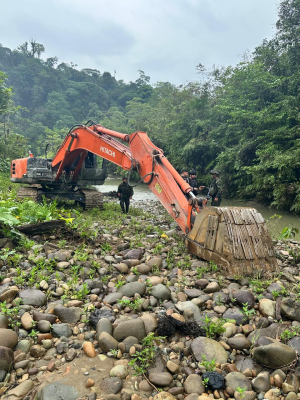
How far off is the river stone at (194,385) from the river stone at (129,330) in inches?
23.2

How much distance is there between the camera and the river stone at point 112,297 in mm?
3081

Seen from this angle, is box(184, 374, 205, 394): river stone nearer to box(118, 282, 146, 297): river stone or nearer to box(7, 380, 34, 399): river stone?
box(7, 380, 34, 399): river stone

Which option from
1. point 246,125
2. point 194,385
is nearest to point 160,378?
point 194,385

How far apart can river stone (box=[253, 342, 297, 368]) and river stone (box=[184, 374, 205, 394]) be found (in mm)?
547

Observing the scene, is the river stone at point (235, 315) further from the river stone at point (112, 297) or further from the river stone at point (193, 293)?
the river stone at point (112, 297)

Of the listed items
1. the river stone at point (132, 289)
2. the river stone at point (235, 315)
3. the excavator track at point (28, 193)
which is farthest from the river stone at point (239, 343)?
the excavator track at point (28, 193)

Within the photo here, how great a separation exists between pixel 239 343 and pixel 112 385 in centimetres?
114

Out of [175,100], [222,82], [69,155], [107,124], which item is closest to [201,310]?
[69,155]

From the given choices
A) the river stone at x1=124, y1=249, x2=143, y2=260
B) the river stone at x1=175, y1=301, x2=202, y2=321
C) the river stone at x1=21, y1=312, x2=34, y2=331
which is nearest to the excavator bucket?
the river stone at x1=175, y1=301, x2=202, y2=321

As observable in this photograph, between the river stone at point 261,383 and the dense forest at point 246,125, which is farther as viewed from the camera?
the dense forest at point 246,125

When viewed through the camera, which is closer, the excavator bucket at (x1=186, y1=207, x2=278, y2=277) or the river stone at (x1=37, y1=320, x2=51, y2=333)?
the river stone at (x1=37, y1=320, x2=51, y2=333)

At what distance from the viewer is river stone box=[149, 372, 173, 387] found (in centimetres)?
202

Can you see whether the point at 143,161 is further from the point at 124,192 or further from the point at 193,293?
the point at 193,293

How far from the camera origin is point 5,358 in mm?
2131
